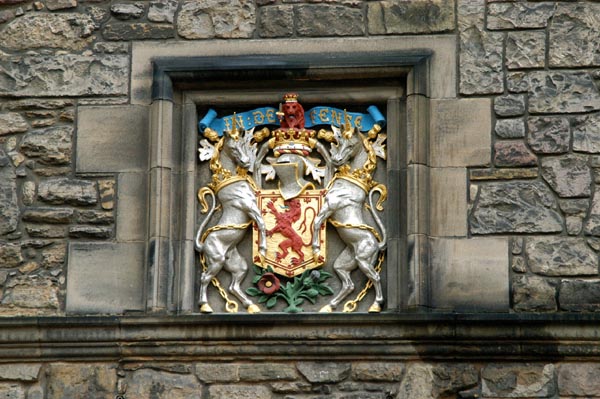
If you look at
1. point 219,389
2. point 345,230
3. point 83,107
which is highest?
point 83,107

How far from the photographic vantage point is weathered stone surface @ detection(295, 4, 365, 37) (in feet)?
39.3

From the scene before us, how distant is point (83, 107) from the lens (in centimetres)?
1205

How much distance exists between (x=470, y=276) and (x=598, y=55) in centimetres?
152

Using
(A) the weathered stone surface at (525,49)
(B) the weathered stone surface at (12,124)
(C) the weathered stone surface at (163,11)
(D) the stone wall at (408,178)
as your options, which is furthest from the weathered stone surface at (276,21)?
(B) the weathered stone surface at (12,124)

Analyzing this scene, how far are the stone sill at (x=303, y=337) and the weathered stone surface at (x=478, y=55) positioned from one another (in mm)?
1411

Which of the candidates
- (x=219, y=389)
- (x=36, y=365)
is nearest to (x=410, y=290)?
(x=219, y=389)

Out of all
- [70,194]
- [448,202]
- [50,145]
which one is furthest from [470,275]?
[50,145]

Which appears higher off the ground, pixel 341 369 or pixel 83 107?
pixel 83 107

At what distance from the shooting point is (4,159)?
12.0 meters

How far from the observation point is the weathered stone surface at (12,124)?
1202 centimetres

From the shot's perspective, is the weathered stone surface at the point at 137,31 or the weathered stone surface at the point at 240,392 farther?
the weathered stone surface at the point at 137,31

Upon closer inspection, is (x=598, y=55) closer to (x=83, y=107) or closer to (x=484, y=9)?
(x=484, y=9)

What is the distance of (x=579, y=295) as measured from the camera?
11461 mm

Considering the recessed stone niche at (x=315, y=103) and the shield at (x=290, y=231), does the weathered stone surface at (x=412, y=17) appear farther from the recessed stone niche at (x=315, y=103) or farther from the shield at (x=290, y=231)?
the shield at (x=290, y=231)
